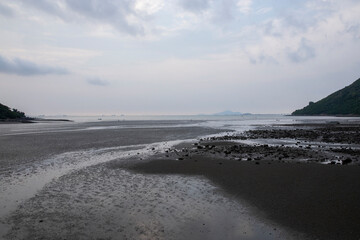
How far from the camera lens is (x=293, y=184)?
13484mm

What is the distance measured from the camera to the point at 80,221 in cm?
941

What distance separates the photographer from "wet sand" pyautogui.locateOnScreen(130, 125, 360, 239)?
884cm

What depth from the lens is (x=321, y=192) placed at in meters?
11.9

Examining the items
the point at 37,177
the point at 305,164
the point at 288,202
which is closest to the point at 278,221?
the point at 288,202

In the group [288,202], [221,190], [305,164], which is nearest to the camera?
[288,202]

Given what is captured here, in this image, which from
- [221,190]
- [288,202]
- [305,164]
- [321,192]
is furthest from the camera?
[305,164]

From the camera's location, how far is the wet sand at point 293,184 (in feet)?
29.0

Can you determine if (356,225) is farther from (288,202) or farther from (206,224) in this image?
(206,224)

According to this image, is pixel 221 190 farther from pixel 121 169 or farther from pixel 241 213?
pixel 121 169

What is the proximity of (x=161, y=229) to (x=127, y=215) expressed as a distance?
6.17 ft

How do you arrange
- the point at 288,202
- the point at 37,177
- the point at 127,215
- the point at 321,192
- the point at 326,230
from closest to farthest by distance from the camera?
the point at 326,230 → the point at 127,215 → the point at 288,202 → the point at 321,192 → the point at 37,177

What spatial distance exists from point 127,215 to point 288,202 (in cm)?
651

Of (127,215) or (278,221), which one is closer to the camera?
(278,221)

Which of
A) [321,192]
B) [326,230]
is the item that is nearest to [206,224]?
[326,230]
